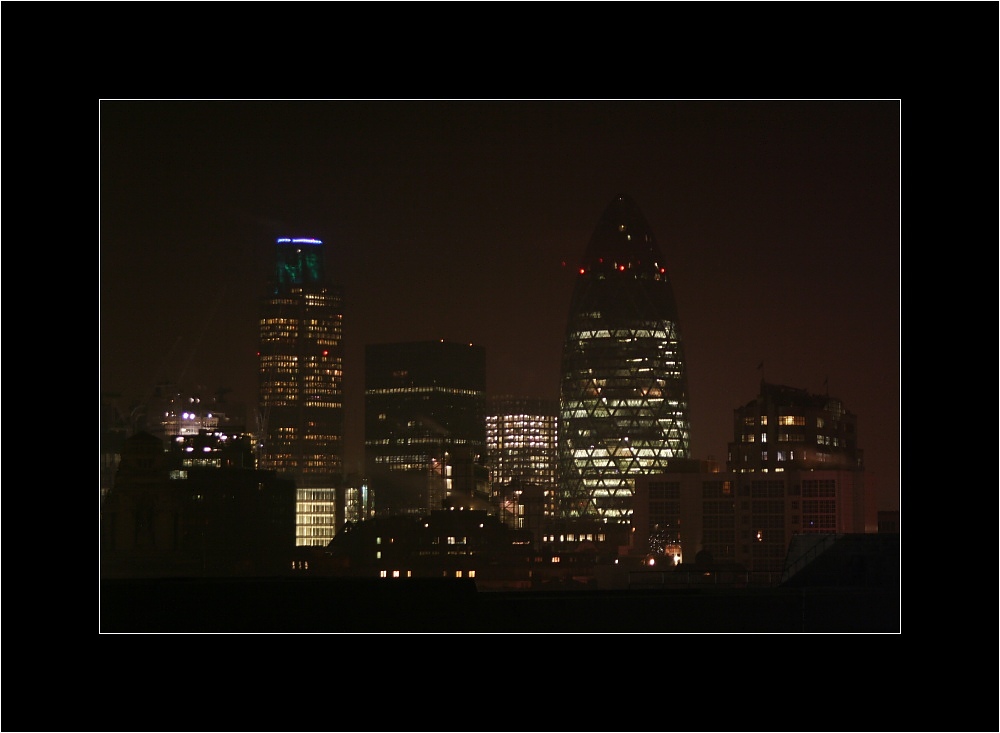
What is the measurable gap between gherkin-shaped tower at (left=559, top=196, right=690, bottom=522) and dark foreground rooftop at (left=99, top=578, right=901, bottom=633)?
7426 cm

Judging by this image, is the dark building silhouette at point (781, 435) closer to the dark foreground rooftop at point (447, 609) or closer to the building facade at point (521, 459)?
the building facade at point (521, 459)

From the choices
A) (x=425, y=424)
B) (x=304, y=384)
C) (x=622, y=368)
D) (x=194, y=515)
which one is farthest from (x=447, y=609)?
(x=622, y=368)

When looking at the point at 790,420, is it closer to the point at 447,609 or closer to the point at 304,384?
the point at 304,384

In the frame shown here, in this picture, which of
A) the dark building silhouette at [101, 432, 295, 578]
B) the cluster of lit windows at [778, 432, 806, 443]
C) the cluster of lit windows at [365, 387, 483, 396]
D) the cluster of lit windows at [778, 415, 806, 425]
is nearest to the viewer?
the dark building silhouette at [101, 432, 295, 578]

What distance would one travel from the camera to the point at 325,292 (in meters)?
73.6

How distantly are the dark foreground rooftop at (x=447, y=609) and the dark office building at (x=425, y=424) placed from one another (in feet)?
182

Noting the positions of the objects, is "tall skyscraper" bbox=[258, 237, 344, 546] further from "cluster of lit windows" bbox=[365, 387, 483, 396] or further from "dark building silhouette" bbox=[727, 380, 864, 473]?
"dark building silhouette" bbox=[727, 380, 864, 473]

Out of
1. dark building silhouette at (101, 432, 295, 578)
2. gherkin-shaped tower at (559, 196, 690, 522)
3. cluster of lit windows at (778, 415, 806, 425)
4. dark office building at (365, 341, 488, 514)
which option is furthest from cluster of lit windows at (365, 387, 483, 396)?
gherkin-shaped tower at (559, 196, 690, 522)

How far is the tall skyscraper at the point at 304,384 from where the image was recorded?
64375mm

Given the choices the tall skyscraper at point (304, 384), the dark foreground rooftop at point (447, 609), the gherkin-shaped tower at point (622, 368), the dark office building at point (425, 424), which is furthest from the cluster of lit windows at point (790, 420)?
the dark foreground rooftop at point (447, 609)

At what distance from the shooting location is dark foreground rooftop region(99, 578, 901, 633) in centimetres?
1589

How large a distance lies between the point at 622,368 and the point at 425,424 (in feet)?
71.2
